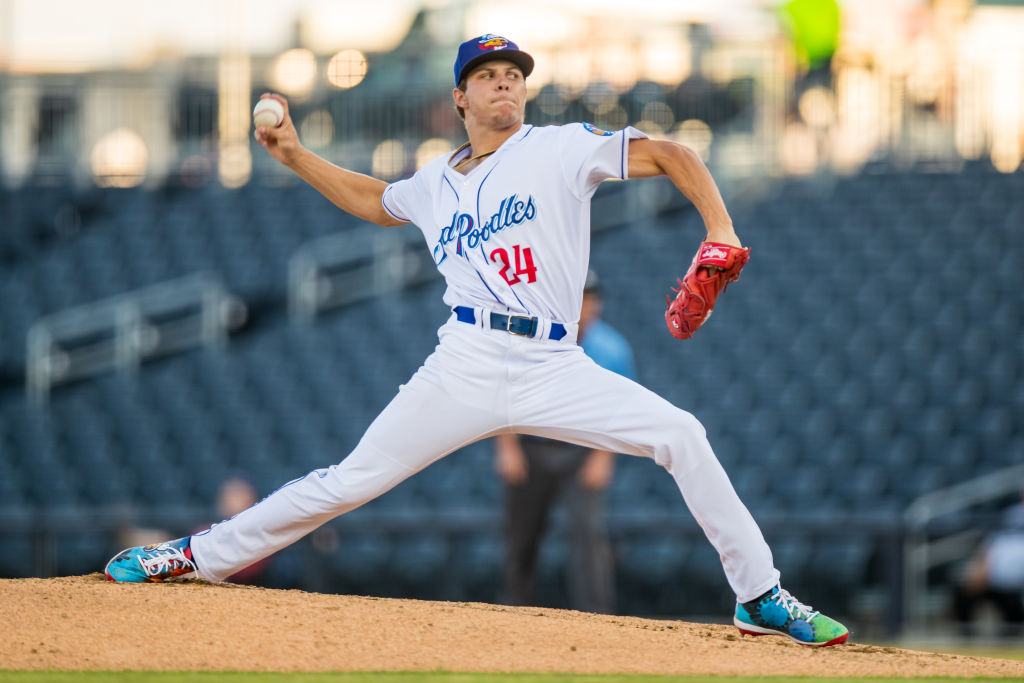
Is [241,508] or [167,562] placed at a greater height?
[167,562]

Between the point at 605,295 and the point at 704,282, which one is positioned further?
the point at 605,295

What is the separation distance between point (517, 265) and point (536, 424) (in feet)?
1.65

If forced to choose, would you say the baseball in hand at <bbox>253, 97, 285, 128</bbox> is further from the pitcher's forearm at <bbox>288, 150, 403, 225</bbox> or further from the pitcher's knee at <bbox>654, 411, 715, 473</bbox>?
the pitcher's knee at <bbox>654, 411, 715, 473</bbox>

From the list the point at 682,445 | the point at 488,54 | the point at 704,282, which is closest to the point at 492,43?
the point at 488,54

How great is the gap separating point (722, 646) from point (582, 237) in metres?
1.38

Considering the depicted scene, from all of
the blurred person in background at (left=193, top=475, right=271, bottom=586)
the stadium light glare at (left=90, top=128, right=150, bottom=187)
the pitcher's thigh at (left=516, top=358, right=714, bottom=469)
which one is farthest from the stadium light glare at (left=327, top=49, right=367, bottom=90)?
the pitcher's thigh at (left=516, top=358, right=714, bottom=469)

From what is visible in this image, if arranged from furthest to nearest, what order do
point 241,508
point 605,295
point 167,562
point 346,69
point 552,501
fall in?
1. point 346,69
2. point 605,295
3. point 241,508
4. point 552,501
5. point 167,562

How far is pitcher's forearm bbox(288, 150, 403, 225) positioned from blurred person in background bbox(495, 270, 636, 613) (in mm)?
1943

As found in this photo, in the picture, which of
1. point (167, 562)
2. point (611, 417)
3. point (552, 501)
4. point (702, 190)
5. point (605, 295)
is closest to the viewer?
point (702, 190)

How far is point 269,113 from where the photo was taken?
4.61 metres

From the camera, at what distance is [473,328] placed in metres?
4.15

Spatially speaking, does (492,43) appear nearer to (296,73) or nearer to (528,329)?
(528,329)

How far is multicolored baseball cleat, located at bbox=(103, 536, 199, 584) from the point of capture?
4559mm

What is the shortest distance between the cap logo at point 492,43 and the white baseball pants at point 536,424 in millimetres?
906
